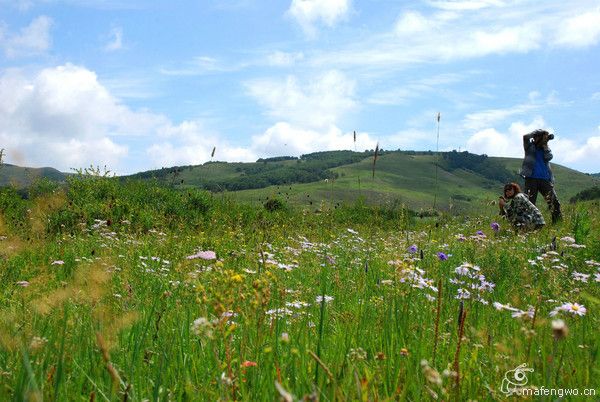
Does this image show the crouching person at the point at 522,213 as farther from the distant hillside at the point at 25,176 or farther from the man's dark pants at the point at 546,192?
the distant hillside at the point at 25,176

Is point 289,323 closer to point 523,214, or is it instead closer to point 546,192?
point 523,214

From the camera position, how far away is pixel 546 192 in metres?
13.6

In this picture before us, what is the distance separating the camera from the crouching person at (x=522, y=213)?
37.3 ft

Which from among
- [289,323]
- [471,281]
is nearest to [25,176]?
[289,323]

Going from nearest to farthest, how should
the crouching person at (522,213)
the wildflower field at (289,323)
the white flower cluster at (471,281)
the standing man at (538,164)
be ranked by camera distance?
the wildflower field at (289,323), the white flower cluster at (471,281), the crouching person at (522,213), the standing man at (538,164)

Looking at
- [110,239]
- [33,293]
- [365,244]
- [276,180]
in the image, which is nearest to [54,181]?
[110,239]

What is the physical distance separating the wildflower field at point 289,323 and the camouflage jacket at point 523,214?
2.74 m

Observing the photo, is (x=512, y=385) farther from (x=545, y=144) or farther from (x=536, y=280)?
(x=545, y=144)

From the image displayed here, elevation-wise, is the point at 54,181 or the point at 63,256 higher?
the point at 54,181

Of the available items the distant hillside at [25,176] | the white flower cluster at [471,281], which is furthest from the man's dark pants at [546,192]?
the distant hillside at [25,176]

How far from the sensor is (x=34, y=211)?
1104 centimetres

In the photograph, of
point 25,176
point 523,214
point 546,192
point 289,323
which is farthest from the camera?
point 546,192

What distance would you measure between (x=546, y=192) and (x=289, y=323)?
12455mm

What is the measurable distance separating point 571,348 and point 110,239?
22.5 feet
